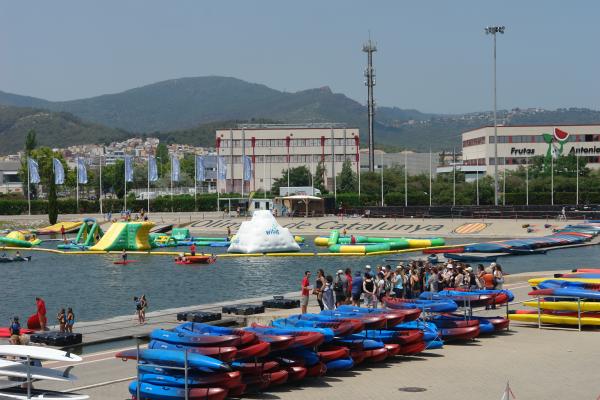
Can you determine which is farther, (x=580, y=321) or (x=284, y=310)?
(x=284, y=310)

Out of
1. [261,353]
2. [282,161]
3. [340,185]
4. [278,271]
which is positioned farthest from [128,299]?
[282,161]

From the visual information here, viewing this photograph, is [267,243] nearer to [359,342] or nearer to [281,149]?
[359,342]

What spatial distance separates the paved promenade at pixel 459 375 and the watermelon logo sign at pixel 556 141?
134m

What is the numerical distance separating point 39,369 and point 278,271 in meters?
45.4

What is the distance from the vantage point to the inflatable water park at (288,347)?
22969mm

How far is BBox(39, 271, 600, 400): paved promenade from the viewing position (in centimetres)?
2434

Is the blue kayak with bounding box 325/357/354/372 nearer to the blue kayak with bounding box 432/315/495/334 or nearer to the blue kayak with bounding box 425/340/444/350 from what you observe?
the blue kayak with bounding box 425/340/444/350

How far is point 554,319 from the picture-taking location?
1336 inches

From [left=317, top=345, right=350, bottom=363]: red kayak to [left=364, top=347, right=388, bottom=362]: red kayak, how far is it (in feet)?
2.62

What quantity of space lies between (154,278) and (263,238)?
1517 centimetres

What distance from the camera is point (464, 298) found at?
3403cm

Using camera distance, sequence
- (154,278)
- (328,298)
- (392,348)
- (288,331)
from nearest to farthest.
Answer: (288,331), (392,348), (328,298), (154,278)

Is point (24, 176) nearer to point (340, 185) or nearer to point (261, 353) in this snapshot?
point (340, 185)

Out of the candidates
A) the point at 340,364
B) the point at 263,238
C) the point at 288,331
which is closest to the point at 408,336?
the point at 340,364
